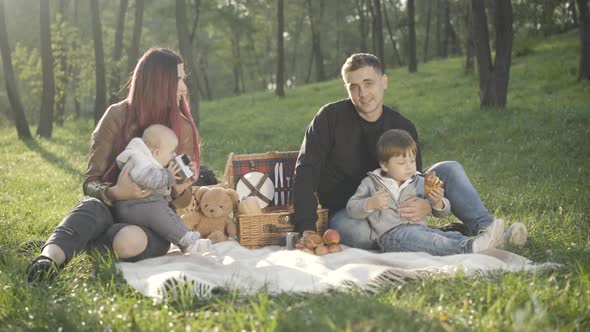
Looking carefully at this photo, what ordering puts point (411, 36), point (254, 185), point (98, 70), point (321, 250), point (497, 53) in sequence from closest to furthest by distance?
point (321, 250), point (254, 185), point (497, 53), point (98, 70), point (411, 36)

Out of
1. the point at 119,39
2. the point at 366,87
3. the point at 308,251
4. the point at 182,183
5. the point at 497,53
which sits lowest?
the point at 308,251

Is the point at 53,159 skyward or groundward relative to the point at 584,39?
groundward

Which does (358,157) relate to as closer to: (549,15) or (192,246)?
(192,246)

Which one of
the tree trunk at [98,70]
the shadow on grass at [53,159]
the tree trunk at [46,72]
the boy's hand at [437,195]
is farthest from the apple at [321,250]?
the tree trunk at [46,72]

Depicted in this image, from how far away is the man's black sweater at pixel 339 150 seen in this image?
220 inches

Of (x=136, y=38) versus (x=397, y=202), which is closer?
(x=397, y=202)

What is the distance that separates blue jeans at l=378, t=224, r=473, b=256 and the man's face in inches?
41.9

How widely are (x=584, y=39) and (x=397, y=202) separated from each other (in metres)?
11.7

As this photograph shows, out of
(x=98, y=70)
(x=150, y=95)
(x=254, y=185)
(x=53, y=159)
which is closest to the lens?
(x=150, y=95)

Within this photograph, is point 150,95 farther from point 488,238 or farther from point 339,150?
point 488,238

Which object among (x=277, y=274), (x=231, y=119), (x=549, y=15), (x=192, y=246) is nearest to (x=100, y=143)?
(x=192, y=246)

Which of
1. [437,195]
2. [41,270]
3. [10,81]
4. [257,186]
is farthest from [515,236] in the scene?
[10,81]

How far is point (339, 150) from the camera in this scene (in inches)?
224

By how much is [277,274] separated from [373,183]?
4.84 ft
